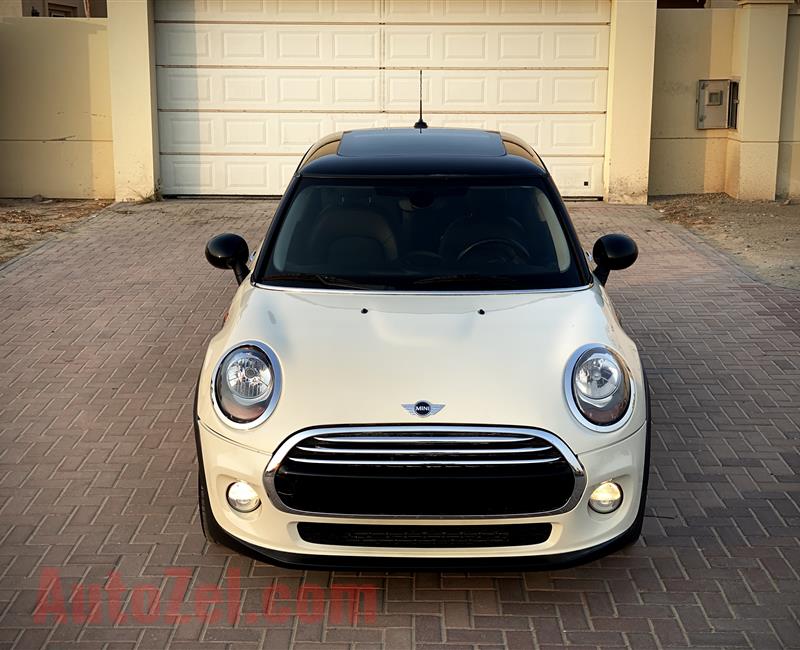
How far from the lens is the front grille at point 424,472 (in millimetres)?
4145

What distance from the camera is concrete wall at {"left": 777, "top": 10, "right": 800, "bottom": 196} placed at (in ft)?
48.8

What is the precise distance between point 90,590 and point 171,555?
0.43 m

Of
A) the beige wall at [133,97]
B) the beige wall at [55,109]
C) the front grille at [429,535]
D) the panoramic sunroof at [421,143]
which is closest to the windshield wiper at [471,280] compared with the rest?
the panoramic sunroof at [421,143]

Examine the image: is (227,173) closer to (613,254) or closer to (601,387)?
(613,254)

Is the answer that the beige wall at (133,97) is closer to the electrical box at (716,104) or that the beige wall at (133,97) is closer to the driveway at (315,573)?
the driveway at (315,573)

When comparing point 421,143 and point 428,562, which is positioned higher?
point 421,143

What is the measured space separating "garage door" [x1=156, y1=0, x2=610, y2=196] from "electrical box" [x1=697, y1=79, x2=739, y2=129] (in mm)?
1416

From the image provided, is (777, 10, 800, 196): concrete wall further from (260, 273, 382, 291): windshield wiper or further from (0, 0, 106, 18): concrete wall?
(0, 0, 106, 18): concrete wall

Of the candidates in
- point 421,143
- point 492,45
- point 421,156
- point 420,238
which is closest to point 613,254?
point 420,238

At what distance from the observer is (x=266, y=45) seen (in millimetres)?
14664

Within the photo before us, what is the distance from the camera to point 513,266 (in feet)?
17.8

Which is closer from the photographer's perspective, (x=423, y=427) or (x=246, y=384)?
(x=423, y=427)

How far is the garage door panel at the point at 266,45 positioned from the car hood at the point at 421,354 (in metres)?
10.0

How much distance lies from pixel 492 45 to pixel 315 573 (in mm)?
11076
